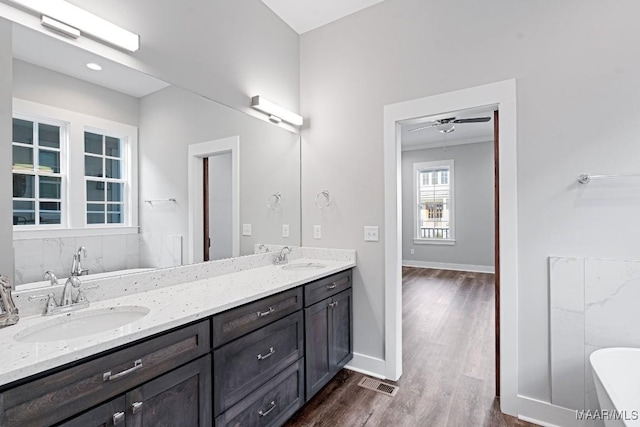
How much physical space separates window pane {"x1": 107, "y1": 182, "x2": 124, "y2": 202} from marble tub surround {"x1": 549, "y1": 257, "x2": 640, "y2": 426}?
2533 millimetres

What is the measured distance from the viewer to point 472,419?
1965 millimetres

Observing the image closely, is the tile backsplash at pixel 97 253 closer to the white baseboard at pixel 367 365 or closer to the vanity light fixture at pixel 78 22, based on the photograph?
the vanity light fixture at pixel 78 22

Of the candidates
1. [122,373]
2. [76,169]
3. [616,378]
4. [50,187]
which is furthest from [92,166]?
[616,378]

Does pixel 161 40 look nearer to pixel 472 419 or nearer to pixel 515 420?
pixel 472 419

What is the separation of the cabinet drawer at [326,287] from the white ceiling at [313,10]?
2.19 meters

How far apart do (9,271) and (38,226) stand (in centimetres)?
21

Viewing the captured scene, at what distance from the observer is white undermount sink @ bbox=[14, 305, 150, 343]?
3.78ft

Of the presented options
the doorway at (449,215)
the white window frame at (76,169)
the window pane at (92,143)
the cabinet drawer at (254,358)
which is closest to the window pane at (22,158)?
the white window frame at (76,169)

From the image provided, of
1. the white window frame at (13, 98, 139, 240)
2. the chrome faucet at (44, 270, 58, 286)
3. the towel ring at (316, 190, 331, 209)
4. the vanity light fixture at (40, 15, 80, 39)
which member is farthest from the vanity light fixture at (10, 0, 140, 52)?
A: the towel ring at (316, 190, 331, 209)

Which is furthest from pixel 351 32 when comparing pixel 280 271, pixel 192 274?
pixel 192 274

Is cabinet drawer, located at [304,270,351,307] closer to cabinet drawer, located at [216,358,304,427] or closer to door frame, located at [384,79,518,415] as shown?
cabinet drawer, located at [216,358,304,427]

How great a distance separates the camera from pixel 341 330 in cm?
243

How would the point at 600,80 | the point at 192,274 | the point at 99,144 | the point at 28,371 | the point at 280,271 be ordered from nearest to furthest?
1. the point at 28,371
2. the point at 99,144
3. the point at 600,80
4. the point at 192,274
5. the point at 280,271

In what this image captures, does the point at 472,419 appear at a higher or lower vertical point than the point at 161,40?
lower
